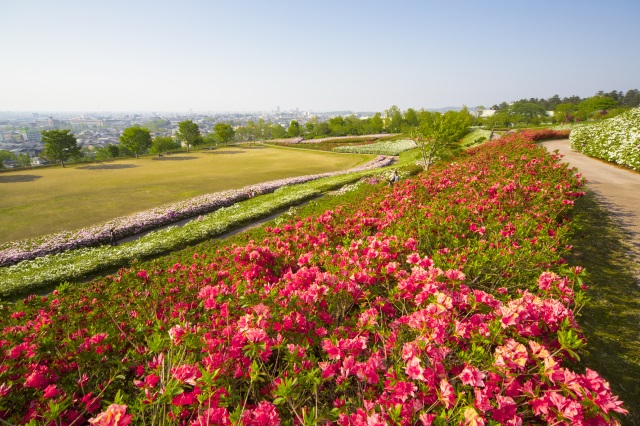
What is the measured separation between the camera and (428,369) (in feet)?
8.79

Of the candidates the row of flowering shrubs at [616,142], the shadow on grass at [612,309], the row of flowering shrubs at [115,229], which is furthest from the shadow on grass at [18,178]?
the row of flowering shrubs at [616,142]

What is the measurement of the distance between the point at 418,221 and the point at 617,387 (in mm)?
3813

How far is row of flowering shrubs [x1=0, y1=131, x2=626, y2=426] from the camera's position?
241 cm

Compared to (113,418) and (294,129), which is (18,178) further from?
(294,129)

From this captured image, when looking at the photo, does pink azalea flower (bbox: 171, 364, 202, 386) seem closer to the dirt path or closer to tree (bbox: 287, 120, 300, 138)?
the dirt path

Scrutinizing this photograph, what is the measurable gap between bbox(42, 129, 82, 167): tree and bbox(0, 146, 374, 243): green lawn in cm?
757

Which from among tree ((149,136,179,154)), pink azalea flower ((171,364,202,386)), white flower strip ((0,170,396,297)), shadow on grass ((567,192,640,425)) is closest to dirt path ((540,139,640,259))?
shadow on grass ((567,192,640,425))

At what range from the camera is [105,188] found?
3111 centimetres

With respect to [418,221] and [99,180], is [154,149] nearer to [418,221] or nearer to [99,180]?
[99,180]

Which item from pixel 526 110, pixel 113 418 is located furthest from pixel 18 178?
pixel 526 110

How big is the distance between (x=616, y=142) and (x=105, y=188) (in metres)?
45.1

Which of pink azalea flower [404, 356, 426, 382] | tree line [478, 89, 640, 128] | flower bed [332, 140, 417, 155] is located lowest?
flower bed [332, 140, 417, 155]

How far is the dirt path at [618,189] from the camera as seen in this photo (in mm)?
9008

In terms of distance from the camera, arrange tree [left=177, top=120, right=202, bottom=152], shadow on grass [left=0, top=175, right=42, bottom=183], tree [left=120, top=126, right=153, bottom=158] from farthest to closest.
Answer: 1. tree [left=177, top=120, right=202, bottom=152]
2. tree [left=120, top=126, right=153, bottom=158]
3. shadow on grass [left=0, top=175, right=42, bottom=183]
